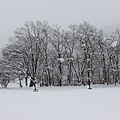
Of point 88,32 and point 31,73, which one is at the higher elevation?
point 88,32

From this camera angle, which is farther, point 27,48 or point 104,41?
point 104,41

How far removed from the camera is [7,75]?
138 ft

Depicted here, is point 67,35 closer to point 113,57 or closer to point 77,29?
point 77,29
